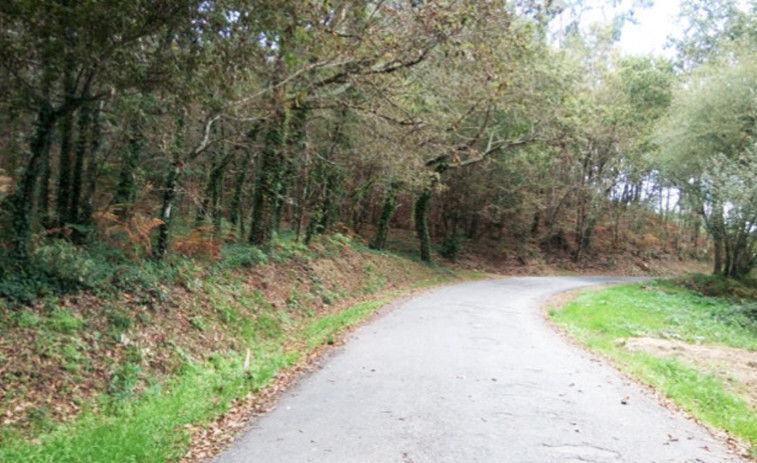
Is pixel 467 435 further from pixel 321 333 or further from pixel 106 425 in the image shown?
pixel 321 333

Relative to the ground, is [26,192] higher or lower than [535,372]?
higher

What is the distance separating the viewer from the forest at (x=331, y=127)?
25.3 ft

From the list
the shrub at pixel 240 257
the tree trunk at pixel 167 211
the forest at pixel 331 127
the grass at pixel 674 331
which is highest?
the forest at pixel 331 127

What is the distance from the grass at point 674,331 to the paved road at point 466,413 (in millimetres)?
583

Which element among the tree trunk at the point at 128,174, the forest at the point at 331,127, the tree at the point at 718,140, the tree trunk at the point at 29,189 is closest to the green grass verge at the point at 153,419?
the forest at the point at 331,127

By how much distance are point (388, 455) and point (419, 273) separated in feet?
64.5

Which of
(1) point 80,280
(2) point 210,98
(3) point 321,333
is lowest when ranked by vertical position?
(3) point 321,333

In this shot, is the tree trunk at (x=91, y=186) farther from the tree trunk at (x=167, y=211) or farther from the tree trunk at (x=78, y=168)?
the tree trunk at (x=167, y=211)

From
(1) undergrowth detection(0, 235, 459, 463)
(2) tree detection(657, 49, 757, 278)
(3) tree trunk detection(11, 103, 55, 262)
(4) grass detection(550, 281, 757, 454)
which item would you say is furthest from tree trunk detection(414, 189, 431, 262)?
(3) tree trunk detection(11, 103, 55, 262)

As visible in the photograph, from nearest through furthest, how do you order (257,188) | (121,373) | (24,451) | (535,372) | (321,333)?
(24,451) → (121,373) → (535,372) → (321,333) → (257,188)

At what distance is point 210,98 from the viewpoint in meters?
8.75

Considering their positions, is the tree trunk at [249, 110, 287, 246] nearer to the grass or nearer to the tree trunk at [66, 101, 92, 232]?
the tree trunk at [66, 101, 92, 232]

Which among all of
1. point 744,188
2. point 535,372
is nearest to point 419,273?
point 744,188

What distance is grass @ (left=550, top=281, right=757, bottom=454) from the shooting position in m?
7.14
